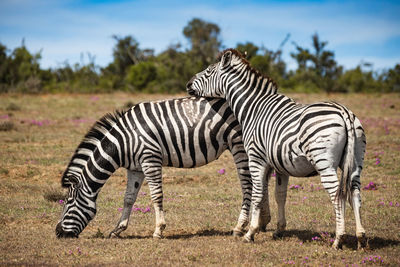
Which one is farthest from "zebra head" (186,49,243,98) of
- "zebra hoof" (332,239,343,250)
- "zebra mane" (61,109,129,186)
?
"zebra hoof" (332,239,343,250)

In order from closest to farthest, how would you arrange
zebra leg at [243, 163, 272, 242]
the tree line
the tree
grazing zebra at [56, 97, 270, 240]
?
zebra leg at [243, 163, 272, 242], grazing zebra at [56, 97, 270, 240], the tree line, the tree

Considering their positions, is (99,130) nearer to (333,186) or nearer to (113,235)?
(113,235)

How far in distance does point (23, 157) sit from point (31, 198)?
4316 millimetres

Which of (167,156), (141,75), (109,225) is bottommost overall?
(109,225)

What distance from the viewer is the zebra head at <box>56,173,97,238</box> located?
7.35 metres

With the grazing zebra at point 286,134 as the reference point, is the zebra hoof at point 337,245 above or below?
below

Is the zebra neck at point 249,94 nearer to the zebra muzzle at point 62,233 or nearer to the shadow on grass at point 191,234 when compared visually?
the shadow on grass at point 191,234

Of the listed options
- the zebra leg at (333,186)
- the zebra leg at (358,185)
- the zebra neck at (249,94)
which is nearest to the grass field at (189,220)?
the zebra leg at (358,185)

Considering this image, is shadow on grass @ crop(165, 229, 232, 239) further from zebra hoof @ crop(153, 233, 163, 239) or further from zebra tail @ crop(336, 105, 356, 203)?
zebra tail @ crop(336, 105, 356, 203)

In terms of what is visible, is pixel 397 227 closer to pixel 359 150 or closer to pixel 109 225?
pixel 359 150

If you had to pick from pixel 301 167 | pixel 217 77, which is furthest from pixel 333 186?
pixel 217 77

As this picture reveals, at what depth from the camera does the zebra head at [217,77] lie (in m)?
7.78

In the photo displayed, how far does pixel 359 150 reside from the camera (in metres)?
6.16

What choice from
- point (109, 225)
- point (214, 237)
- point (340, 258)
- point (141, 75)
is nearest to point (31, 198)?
point (109, 225)
